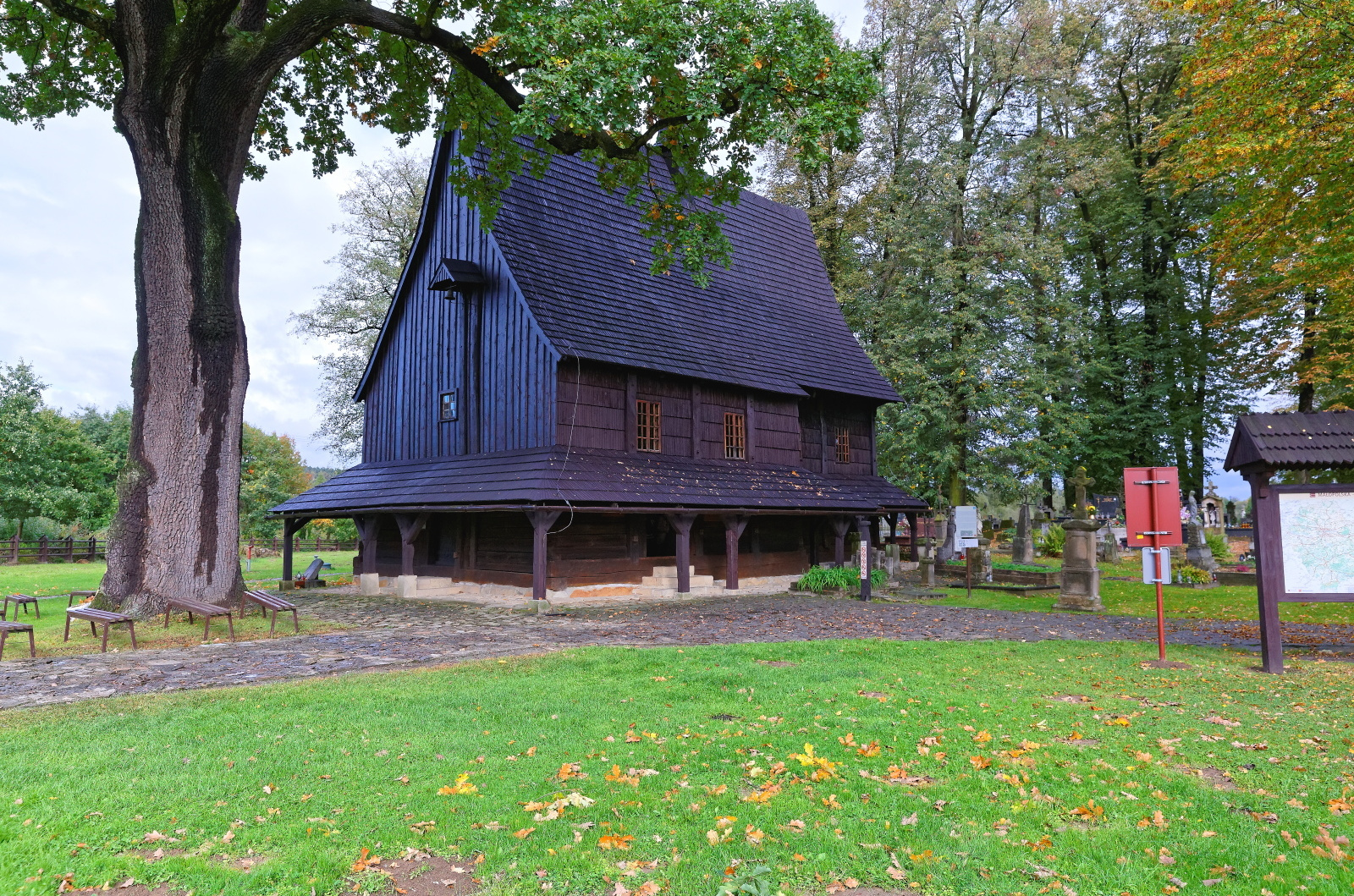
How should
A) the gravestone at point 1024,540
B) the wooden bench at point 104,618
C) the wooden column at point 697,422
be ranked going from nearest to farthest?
the wooden bench at point 104,618 → the wooden column at point 697,422 → the gravestone at point 1024,540

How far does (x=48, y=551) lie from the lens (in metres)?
32.9

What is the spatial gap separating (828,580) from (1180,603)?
735 cm

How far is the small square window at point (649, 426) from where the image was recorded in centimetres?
1854

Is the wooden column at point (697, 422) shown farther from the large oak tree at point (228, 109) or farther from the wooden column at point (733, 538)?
Answer: the large oak tree at point (228, 109)

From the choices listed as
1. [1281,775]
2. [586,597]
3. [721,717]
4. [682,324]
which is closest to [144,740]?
[721,717]

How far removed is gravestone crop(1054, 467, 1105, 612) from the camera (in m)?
15.6

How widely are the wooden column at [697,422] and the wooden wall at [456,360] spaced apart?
4055 millimetres

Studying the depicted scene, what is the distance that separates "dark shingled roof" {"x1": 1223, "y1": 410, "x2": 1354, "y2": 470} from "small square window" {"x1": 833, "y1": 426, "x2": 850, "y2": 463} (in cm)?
→ 1526

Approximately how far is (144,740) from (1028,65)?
106 feet

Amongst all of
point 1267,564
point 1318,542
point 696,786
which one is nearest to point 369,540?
point 696,786

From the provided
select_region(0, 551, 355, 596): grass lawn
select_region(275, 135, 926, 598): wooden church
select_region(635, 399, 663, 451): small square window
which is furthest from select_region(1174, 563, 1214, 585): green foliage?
select_region(0, 551, 355, 596): grass lawn

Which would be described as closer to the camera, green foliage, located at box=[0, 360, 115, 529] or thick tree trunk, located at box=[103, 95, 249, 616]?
thick tree trunk, located at box=[103, 95, 249, 616]

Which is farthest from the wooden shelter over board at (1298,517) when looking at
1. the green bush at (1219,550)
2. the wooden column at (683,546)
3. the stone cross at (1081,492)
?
the green bush at (1219,550)

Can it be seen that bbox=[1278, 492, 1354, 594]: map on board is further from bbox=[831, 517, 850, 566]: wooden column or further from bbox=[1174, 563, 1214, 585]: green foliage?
bbox=[1174, 563, 1214, 585]: green foliage
